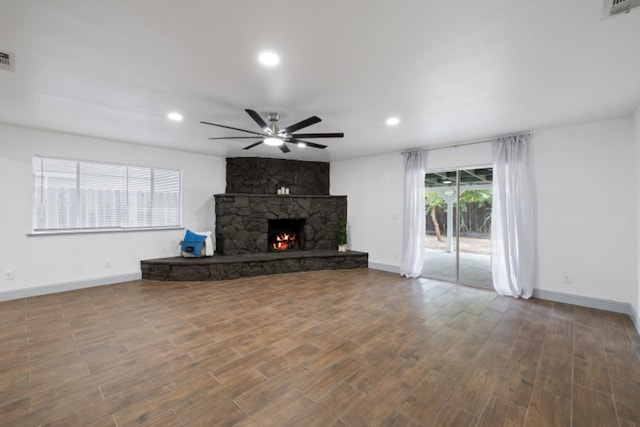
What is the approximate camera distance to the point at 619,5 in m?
1.53

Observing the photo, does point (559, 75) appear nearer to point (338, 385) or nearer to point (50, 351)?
point (338, 385)

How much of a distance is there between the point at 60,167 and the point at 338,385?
527 cm

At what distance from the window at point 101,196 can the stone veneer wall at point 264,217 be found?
3.03ft

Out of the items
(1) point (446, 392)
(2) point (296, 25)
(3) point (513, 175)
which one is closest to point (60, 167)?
(2) point (296, 25)

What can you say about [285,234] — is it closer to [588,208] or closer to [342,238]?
[342,238]

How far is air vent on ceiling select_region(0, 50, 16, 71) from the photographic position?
6.84 feet

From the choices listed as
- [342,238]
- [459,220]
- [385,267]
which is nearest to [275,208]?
[342,238]

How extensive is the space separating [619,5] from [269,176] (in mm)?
5453

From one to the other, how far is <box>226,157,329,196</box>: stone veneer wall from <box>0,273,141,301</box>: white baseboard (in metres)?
2.54

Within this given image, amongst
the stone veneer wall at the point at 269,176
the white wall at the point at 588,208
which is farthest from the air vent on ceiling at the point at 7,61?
the white wall at the point at 588,208

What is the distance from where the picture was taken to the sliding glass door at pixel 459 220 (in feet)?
16.8

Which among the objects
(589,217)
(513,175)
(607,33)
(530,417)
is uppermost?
(607,33)

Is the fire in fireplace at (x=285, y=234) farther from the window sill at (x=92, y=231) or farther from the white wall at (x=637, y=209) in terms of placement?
the white wall at (x=637, y=209)

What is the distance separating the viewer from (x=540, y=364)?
2336 millimetres
